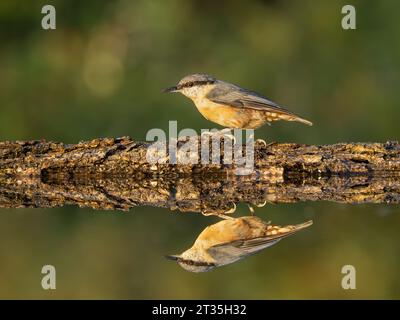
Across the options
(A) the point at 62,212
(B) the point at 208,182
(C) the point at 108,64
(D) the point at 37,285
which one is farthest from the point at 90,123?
(D) the point at 37,285

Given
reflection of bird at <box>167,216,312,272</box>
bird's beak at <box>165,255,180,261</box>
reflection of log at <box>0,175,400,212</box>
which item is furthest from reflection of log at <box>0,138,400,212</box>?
bird's beak at <box>165,255,180,261</box>

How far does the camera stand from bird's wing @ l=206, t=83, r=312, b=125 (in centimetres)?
564

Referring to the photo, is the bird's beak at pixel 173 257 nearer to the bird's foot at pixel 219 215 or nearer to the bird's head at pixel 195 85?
the bird's foot at pixel 219 215

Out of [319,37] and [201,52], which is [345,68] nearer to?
[319,37]

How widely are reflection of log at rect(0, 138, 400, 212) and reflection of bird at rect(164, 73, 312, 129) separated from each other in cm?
34

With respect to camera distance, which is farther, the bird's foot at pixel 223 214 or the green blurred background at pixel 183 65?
the green blurred background at pixel 183 65

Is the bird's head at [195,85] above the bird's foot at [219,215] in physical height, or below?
above

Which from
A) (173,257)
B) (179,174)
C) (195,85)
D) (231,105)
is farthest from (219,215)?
(195,85)

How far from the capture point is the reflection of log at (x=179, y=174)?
15.6 feet

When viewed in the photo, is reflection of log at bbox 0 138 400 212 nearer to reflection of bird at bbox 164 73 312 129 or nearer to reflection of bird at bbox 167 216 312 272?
reflection of bird at bbox 164 73 312 129

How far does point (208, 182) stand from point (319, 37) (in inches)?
179

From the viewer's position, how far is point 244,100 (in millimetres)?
5715

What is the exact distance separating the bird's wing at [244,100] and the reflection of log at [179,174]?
302 mm

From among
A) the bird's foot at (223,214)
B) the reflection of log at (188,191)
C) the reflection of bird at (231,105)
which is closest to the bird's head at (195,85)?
the reflection of bird at (231,105)
